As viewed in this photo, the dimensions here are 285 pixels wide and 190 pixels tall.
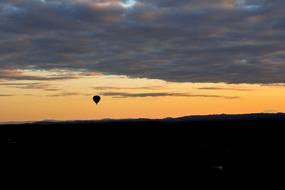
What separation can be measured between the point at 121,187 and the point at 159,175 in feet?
17.7

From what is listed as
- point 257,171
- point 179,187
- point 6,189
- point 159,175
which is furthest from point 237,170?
point 6,189

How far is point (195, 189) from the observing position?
28.1 metres

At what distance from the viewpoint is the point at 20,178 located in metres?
34.0

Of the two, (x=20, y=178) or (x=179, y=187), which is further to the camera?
(x=20, y=178)

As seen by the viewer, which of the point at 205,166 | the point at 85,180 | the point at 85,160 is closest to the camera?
the point at 85,180

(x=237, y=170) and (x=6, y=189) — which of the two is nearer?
(x=6, y=189)

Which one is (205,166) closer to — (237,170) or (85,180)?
(237,170)

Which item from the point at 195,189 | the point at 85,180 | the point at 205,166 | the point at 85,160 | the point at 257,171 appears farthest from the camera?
the point at 85,160

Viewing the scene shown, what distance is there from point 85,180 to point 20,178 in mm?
3993

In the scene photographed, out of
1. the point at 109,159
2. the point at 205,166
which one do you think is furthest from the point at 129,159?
the point at 205,166

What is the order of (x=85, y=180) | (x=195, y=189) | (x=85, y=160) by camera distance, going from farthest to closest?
(x=85, y=160) < (x=85, y=180) < (x=195, y=189)

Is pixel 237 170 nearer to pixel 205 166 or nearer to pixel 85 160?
pixel 205 166

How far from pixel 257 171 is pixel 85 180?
406 inches

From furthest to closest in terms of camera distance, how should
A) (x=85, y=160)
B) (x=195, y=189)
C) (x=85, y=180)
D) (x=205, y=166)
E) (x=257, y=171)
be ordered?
(x=85, y=160) → (x=205, y=166) → (x=257, y=171) → (x=85, y=180) → (x=195, y=189)
